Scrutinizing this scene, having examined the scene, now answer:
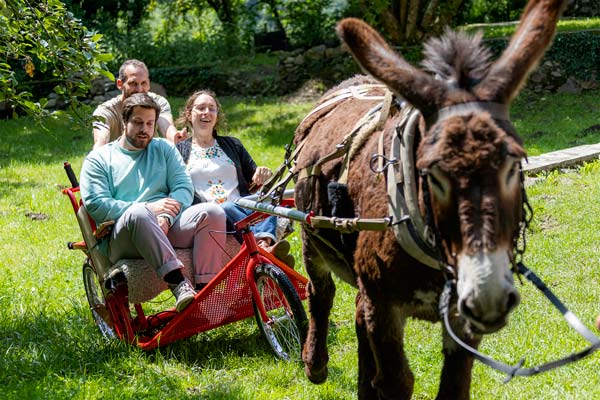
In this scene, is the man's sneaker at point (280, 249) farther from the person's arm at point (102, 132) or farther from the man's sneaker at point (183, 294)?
the person's arm at point (102, 132)

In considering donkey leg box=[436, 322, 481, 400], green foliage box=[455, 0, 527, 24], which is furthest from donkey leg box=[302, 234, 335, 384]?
green foliage box=[455, 0, 527, 24]

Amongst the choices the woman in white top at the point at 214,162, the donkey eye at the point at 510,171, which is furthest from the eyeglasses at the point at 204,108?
the donkey eye at the point at 510,171

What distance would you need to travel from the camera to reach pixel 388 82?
8.96 ft

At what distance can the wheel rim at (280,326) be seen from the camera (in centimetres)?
498

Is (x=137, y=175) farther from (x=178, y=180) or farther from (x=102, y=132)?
(x=102, y=132)

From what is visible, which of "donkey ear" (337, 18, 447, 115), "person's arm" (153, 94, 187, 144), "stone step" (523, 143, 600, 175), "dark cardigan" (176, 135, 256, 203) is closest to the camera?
"donkey ear" (337, 18, 447, 115)

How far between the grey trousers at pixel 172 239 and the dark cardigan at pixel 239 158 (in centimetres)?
66

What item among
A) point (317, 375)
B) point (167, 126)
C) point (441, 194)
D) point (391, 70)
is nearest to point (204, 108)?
point (167, 126)

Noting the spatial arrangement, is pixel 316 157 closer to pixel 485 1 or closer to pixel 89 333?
pixel 89 333

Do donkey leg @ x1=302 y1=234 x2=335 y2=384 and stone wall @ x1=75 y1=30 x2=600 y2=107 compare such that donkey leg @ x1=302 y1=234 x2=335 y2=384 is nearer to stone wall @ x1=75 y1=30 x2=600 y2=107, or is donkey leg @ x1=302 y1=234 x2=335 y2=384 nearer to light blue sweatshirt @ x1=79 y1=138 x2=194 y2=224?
light blue sweatshirt @ x1=79 y1=138 x2=194 y2=224

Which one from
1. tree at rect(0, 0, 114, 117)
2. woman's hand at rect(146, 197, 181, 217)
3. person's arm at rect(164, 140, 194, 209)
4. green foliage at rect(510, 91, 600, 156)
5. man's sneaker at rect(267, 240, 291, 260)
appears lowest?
green foliage at rect(510, 91, 600, 156)

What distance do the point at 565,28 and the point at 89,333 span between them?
14.1 meters

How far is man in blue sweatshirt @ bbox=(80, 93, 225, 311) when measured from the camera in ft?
15.9

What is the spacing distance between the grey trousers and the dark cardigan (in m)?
0.66
